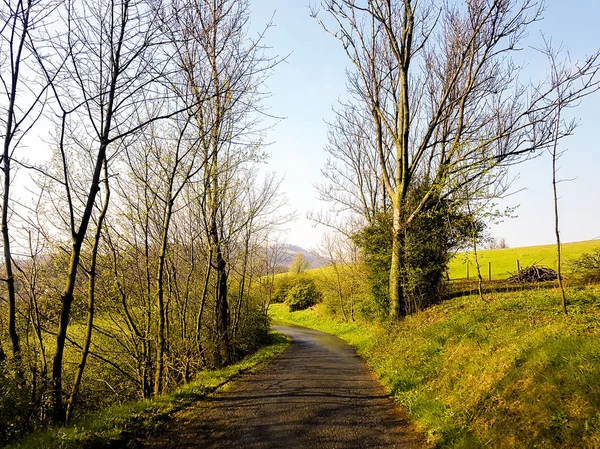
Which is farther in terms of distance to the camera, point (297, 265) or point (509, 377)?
point (297, 265)

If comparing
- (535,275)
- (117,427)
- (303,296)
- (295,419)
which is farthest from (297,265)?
(117,427)

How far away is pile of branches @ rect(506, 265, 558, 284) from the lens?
728 inches

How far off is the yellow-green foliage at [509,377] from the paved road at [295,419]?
55cm

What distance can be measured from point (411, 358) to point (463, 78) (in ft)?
39.6

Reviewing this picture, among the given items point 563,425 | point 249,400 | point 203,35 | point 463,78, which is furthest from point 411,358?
point 463,78

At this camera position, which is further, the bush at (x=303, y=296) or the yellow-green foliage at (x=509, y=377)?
the bush at (x=303, y=296)

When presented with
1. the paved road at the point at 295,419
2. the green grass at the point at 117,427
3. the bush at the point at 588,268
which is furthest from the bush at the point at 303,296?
the green grass at the point at 117,427

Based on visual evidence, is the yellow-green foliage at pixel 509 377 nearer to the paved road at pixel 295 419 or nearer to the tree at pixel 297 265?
the paved road at pixel 295 419

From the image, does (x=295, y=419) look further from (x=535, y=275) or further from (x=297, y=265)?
(x=297, y=265)

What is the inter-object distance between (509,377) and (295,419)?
318 cm

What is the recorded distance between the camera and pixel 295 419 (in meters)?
5.84

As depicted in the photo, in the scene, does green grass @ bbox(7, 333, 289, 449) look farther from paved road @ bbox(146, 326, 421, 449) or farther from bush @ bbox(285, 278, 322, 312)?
bush @ bbox(285, 278, 322, 312)

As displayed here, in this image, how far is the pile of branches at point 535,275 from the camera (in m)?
18.5

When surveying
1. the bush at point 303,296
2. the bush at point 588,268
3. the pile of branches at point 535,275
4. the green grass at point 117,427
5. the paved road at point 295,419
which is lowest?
the bush at point 303,296
